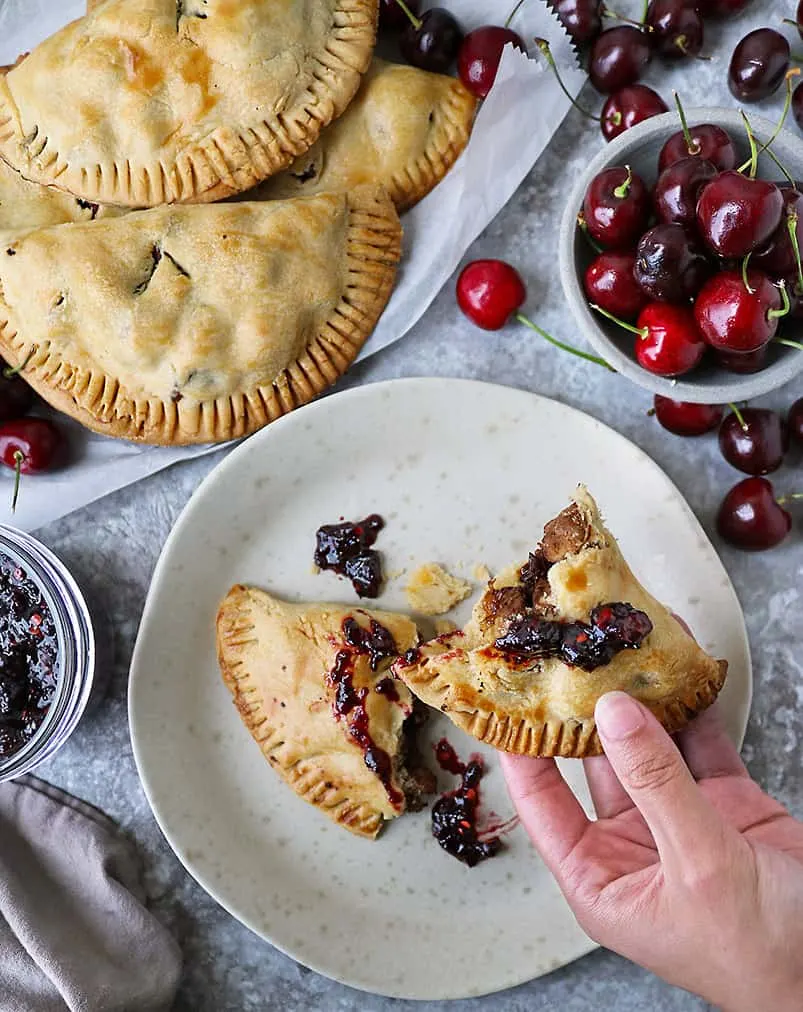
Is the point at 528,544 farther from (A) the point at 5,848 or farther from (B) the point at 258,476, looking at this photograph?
(A) the point at 5,848

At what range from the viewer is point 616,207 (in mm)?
2176

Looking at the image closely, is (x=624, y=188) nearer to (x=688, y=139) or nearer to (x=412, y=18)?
(x=688, y=139)

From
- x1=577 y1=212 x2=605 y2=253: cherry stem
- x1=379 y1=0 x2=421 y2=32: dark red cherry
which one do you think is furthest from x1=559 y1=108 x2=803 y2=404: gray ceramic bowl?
x1=379 y1=0 x2=421 y2=32: dark red cherry

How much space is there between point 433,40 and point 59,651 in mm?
1655

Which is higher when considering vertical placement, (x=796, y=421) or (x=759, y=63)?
(x=759, y=63)

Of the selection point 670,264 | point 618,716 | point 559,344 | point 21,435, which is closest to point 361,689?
point 618,716

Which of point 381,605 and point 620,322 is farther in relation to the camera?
point 381,605

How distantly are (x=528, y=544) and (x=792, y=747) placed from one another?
782 millimetres

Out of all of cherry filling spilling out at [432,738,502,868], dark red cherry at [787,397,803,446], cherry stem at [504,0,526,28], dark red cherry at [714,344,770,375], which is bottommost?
cherry filling spilling out at [432,738,502,868]

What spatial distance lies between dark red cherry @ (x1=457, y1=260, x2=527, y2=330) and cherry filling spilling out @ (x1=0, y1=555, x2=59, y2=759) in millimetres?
1201

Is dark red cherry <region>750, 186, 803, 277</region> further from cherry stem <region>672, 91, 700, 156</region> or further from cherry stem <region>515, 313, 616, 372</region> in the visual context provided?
cherry stem <region>515, 313, 616, 372</region>

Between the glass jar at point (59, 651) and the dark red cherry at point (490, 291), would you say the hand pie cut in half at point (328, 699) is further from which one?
the dark red cherry at point (490, 291)

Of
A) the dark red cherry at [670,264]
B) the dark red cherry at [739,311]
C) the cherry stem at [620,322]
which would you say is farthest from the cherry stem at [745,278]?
the cherry stem at [620,322]

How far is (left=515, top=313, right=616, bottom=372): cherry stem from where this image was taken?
2303 millimetres
